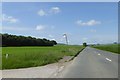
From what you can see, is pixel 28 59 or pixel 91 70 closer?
pixel 91 70

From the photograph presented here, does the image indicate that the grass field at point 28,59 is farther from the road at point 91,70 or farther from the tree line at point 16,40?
the tree line at point 16,40

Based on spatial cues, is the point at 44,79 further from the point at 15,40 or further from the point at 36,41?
the point at 36,41

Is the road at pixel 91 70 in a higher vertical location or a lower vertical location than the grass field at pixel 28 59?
lower

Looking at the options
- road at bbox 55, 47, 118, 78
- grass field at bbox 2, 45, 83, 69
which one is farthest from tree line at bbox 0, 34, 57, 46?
road at bbox 55, 47, 118, 78

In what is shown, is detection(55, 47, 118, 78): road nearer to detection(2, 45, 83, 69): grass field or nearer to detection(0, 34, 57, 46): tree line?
detection(2, 45, 83, 69): grass field

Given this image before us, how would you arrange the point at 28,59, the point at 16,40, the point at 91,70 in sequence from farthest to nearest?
the point at 16,40
the point at 28,59
the point at 91,70

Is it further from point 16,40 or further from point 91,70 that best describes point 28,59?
point 16,40

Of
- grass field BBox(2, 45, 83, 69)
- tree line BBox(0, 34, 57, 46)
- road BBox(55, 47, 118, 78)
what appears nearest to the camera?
road BBox(55, 47, 118, 78)

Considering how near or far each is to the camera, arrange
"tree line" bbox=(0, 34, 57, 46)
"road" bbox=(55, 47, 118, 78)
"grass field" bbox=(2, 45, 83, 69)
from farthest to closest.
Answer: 1. "tree line" bbox=(0, 34, 57, 46)
2. "grass field" bbox=(2, 45, 83, 69)
3. "road" bbox=(55, 47, 118, 78)

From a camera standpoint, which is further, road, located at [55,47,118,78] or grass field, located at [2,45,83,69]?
grass field, located at [2,45,83,69]

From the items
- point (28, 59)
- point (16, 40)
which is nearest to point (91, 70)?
point (28, 59)

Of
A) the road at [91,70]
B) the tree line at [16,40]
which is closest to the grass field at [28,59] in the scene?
the road at [91,70]

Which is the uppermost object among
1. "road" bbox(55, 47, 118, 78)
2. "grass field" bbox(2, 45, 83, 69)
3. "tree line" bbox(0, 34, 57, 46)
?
"tree line" bbox(0, 34, 57, 46)

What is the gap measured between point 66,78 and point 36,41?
141000mm
